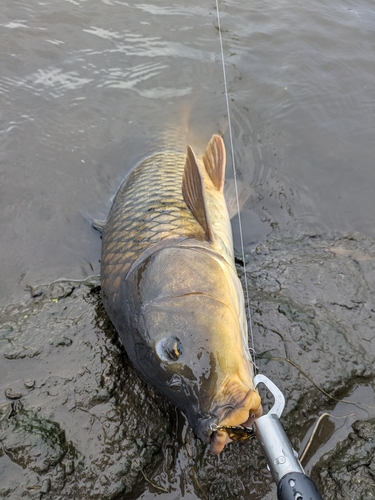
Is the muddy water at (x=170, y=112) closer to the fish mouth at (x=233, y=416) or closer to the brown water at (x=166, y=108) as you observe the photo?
the brown water at (x=166, y=108)

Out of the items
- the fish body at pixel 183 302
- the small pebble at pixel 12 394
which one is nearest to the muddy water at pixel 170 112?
the small pebble at pixel 12 394

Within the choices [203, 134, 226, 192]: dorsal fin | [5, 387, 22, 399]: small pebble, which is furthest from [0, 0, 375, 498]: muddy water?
[203, 134, 226, 192]: dorsal fin

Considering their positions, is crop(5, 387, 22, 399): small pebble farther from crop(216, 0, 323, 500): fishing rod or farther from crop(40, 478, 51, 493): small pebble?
crop(216, 0, 323, 500): fishing rod

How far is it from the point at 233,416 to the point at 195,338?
1.32ft

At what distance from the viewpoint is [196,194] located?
2.71 meters

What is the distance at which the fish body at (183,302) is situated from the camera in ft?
6.23

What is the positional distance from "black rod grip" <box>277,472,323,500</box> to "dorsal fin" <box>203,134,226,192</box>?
2409 mm

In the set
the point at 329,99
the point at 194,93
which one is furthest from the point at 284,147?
the point at 194,93

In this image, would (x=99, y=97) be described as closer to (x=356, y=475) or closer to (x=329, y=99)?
(x=329, y=99)

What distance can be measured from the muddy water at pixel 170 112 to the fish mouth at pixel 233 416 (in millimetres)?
Result: 819

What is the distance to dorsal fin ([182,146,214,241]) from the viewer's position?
8.58 feet

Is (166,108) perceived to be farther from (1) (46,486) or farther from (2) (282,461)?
(2) (282,461)

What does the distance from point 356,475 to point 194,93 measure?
4.26 meters

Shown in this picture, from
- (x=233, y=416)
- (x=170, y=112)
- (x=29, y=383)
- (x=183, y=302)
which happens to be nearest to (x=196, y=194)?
(x=183, y=302)
